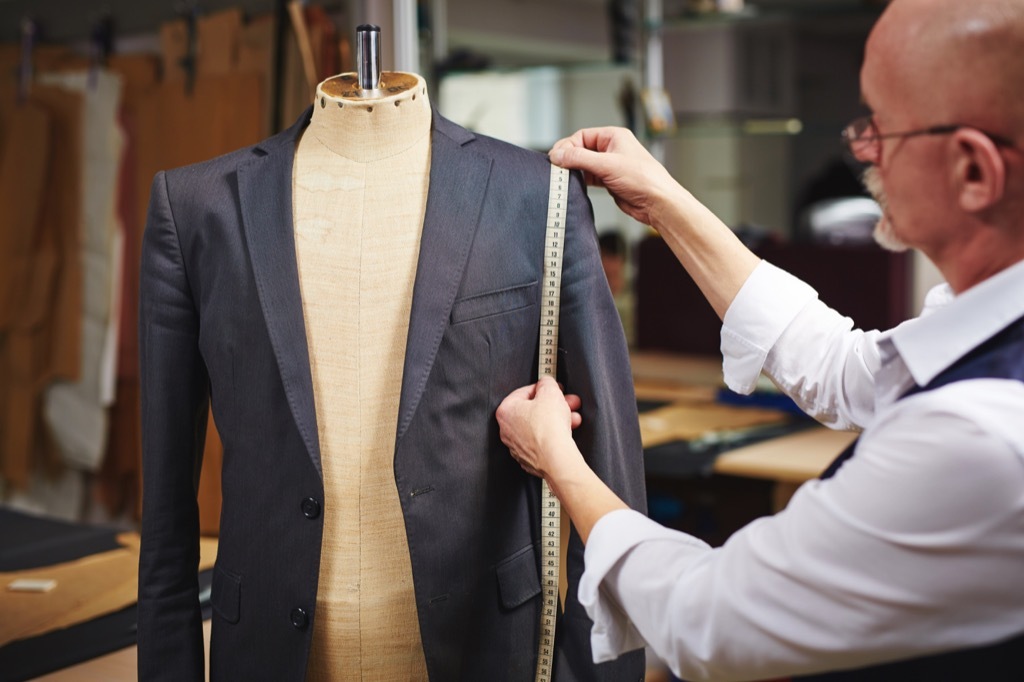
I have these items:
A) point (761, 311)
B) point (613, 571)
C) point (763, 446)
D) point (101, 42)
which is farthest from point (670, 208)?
point (101, 42)

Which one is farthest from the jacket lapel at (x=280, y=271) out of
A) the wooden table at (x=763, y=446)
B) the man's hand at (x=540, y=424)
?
the wooden table at (x=763, y=446)

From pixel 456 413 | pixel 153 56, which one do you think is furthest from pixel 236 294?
pixel 153 56

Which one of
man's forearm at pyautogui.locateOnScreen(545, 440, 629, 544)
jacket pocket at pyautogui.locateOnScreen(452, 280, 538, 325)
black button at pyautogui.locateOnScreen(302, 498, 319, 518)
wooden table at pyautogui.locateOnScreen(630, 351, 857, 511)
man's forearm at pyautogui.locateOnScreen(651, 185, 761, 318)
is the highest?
man's forearm at pyautogui.locateOnScreen(651, 185, 761, 318)

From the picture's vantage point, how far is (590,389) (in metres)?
1.35

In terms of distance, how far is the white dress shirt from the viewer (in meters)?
0.90

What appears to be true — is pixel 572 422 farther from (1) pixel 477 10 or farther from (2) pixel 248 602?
(1) pixel 477 10

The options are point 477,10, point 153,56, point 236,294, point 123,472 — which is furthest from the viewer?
point 477,10

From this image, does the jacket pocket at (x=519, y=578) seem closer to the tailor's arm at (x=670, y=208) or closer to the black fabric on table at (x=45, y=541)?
the tailor's arm at (x=670, y=208)

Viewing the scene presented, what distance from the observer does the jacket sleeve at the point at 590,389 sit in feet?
4.43

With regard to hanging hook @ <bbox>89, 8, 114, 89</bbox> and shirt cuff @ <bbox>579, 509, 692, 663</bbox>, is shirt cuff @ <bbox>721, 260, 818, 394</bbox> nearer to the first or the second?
shirt cuff @ <bbox>579, 509, 692, 663</bbox>

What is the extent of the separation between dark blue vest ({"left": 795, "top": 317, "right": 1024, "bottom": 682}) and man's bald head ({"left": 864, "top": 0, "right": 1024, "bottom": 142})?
18cm

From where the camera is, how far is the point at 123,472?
366 cm

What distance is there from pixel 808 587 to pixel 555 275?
0.53m

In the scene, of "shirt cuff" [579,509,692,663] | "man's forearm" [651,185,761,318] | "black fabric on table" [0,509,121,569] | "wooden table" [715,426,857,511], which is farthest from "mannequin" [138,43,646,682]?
"wooden table" [715,426,857,511]
